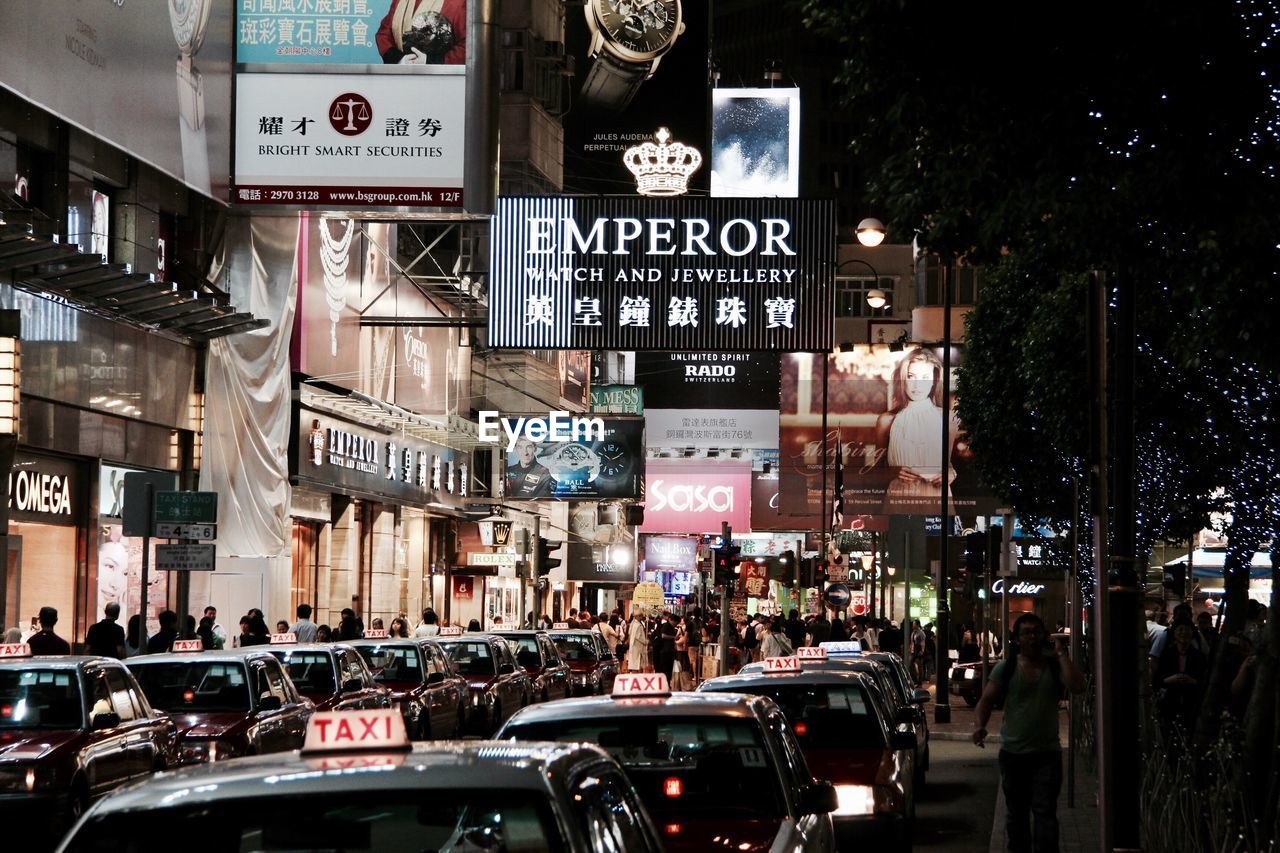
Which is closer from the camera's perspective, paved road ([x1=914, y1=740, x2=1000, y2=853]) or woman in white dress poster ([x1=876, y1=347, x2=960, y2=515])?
paved road ([x1=914, y1=740, x2=1000, y2=853])

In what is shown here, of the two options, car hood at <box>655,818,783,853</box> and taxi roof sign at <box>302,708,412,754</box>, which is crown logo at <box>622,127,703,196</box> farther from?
taxi roof sign at <box>302,708,412,754</box>

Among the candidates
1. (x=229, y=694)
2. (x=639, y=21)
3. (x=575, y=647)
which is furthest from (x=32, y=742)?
(x=639, y=21)

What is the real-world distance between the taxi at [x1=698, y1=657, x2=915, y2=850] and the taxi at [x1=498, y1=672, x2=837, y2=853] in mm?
3563

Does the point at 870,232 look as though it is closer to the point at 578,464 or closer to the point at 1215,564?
the point at 578,464

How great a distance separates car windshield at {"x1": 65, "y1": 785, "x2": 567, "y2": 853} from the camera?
195 inches

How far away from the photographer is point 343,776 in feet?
16.5

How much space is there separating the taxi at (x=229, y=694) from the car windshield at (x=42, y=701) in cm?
181

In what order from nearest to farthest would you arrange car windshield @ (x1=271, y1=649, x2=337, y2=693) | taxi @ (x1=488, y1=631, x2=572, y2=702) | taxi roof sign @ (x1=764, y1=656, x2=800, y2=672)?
taxi roof sign @ (x1=764, y1=656, x2=800, y2=672)
car windshield @ (x1=271, y1=649, x2=337, y2=693)
taxi @ (x1=488, y1=631, x2=572, y2=702)

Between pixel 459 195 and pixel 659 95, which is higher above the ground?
pixel 659 95

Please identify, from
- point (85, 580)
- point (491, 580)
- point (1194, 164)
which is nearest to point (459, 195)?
point (85, 580)

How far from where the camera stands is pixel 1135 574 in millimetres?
10000

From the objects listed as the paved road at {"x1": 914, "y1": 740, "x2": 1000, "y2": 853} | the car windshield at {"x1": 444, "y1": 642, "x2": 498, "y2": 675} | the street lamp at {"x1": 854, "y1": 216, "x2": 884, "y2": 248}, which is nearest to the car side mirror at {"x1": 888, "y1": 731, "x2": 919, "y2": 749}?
→ the paved road at {"x1": 914, "y1": 740, "x2": 1000, "y2": 853}

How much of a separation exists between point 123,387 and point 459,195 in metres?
5.49

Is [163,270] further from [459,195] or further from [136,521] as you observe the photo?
[136,521]
